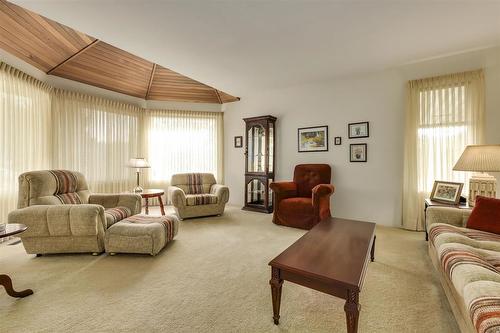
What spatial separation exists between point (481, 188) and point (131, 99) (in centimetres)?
624

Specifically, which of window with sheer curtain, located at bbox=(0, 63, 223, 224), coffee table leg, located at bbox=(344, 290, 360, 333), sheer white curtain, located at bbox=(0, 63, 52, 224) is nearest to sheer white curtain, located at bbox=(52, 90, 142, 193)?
window with sheer curtain, located at bbox=(0, 63, 223, 224)

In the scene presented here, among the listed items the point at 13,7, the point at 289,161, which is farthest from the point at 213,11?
the point at 289,161

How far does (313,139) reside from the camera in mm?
4355

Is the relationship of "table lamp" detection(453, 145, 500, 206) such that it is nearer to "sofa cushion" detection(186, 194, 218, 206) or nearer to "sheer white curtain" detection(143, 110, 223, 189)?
"sofa cushion" detection(186, 194, 218, 206)

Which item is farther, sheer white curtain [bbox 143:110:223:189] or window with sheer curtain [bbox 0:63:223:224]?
sheer white curtain [bbox 143:110:223:189]

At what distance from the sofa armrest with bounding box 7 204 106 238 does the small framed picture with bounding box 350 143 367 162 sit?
382 cm

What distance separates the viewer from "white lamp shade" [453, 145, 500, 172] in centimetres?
226

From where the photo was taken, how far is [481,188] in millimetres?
2592

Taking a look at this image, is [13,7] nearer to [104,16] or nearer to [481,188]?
[104,16]

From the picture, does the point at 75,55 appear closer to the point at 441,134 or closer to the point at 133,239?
the point at 133,239

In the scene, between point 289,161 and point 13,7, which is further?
point 289,161

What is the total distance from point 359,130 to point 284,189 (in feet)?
5.41

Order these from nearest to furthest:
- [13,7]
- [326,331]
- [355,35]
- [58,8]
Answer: [326,331]
[58,8]
[13,7]
[355,35]

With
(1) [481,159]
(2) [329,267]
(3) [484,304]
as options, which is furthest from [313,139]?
(3) [484,304]
